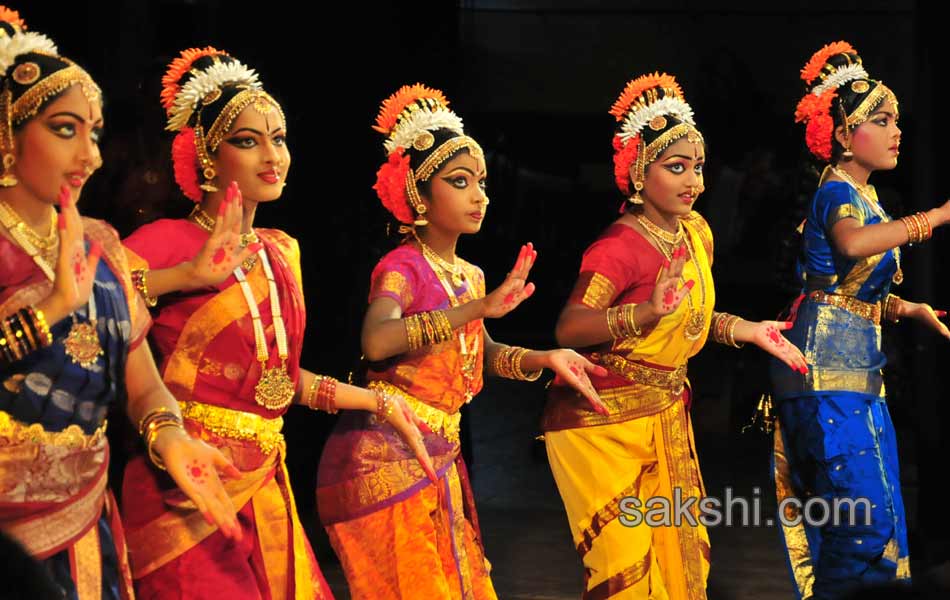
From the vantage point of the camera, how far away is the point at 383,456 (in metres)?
4.04

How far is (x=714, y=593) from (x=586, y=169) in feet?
9.82

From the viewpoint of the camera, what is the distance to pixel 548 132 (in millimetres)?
7852

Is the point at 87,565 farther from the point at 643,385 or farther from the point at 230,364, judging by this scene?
the point at 643,385

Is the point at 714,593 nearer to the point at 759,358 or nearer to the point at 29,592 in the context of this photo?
the point at 759,358

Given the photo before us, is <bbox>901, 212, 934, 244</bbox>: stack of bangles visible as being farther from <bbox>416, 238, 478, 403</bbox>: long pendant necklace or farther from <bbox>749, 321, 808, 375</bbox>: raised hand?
<bbox>416, 238, 478, 403</bbox>: long pendant necklace

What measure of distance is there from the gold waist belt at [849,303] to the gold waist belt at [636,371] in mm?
553

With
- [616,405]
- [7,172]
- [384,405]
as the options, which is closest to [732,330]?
[616,405]

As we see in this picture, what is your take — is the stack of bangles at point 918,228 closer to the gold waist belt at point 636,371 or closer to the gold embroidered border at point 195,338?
the gold waist belt at point 636,371

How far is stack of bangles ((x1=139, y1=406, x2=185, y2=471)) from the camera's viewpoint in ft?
9.70

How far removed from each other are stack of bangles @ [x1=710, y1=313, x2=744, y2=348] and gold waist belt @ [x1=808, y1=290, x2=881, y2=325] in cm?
34

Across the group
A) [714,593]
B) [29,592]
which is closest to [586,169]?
[714,593]

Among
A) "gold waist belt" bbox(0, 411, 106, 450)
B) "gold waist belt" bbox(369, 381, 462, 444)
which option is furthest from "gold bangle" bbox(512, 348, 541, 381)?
"gold waist belt" bbox(0, 411, 106, 450)

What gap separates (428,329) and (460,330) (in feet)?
0.99

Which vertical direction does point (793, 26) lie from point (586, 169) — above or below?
above
